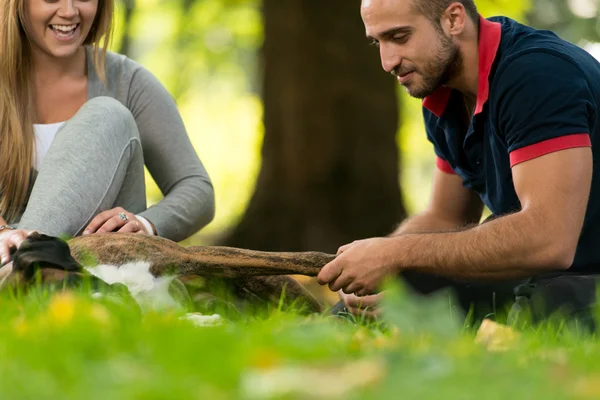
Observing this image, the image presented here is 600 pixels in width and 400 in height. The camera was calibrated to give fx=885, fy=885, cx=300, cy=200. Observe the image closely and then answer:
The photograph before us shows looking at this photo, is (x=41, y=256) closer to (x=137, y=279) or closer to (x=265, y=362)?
(x=137, y=279)

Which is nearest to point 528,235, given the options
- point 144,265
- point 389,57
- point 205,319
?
point 389,57

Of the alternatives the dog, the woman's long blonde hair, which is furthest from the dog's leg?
the woman's long blonde hair

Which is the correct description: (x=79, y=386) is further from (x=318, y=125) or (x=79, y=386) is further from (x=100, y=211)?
(x=318, y=125)

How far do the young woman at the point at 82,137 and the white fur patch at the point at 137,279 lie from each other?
361 mm

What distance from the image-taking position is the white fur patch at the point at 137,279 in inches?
138

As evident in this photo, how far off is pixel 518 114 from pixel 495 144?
299 millimetres

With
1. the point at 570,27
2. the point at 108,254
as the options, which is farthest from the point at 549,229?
the point at 570,27

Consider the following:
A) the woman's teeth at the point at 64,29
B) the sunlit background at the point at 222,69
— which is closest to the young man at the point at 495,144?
the woman's teeth at the point at 64,29

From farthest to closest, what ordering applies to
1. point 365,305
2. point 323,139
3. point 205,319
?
1. point 323,139
2. point 365,305
3. point 205,319

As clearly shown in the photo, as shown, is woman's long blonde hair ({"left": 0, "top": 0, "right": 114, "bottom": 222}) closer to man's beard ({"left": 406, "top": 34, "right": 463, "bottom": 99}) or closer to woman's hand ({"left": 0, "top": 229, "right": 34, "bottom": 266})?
woman's hand ({"left": 0, "top": 229, "right": 34, "bottom": 266})

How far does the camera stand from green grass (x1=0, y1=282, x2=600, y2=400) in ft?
5.37

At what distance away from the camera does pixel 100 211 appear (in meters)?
4.07

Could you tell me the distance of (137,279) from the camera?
352 centimetres

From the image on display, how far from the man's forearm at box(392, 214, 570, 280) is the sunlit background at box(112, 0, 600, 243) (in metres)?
8.27
